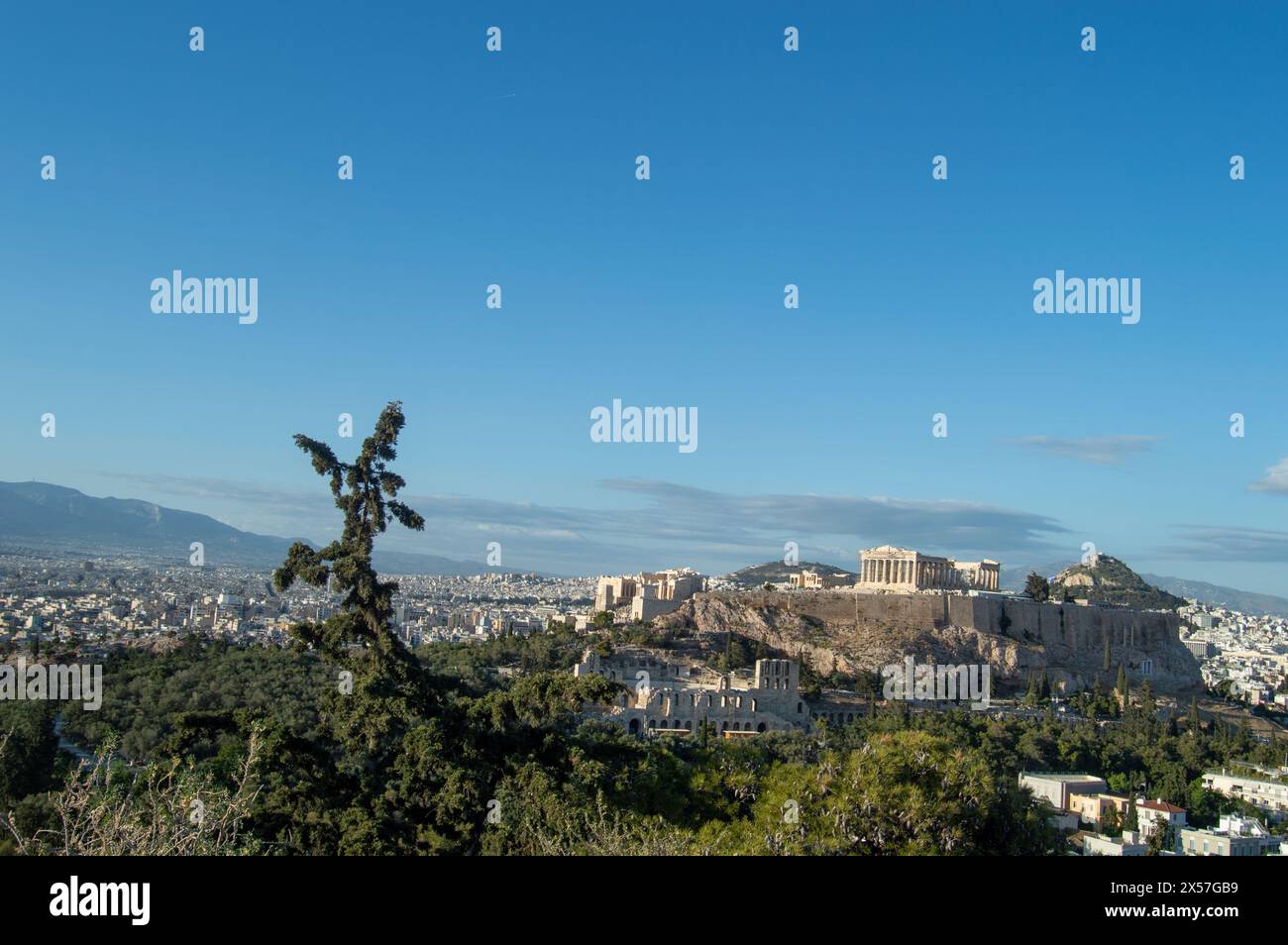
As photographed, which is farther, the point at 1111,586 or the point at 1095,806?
the point at 1111,586

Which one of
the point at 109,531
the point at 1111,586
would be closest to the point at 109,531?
the point at 109,531

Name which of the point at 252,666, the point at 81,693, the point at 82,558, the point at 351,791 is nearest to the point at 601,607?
the point at 252,666

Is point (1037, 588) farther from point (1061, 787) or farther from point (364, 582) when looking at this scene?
point (364, 582)

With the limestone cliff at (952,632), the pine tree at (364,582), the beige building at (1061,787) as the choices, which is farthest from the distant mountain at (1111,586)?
the pine tree at (364,582)

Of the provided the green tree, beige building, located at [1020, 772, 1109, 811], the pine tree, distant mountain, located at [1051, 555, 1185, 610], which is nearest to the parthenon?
the green tree

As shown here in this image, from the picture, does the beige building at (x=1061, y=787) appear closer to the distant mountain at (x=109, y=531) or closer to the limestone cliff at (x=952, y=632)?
the limestone cliff at (x=952, y=632)

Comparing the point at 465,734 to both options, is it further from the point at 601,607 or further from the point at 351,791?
the point at 601,607
